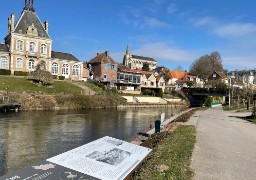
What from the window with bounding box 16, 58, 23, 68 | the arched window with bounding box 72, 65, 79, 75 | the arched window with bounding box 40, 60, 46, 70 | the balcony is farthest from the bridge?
the window with bounding box 16, 58, 23, 68

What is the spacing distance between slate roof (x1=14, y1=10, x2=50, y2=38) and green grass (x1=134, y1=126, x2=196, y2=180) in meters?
60.4

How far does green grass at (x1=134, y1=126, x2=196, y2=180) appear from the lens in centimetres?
994

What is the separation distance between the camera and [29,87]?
182ft

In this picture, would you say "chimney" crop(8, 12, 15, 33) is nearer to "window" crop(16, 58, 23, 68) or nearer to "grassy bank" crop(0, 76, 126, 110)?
"window" crop(16, 58, 23, 68)

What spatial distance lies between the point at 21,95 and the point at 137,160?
43425 millimetres

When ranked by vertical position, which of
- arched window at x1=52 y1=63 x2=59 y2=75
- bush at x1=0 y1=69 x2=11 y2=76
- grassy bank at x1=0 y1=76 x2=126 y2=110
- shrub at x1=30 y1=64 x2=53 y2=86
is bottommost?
grassy bank at x1=0 y1=76 x2=126 y2=110

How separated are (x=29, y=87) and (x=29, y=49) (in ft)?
56.8

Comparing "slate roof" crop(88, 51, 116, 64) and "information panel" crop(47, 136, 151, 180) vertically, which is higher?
"slate roof" crop(88, 51, 116, 64)

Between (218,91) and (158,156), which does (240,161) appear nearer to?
(158,156)

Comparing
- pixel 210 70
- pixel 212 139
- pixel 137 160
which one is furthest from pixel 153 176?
pixel 210 70

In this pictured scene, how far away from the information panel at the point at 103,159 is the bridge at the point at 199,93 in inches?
2914

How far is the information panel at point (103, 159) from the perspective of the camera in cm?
785

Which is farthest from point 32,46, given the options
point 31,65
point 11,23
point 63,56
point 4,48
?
point 63,56

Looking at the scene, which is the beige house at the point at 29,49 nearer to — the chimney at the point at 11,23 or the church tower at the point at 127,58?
the chimney at the point at 11,23
